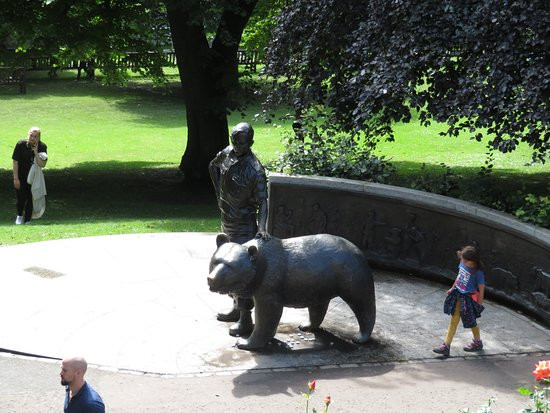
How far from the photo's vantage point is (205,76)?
21.4 meters

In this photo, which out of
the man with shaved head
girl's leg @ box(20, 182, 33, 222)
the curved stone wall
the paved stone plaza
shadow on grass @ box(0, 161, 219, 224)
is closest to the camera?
the man with shaved head

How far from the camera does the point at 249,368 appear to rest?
9055mm

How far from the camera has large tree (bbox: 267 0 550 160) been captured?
12.6 metres

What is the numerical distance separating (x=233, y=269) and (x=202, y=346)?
1.31 meters

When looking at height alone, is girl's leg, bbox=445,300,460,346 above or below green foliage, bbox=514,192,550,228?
below

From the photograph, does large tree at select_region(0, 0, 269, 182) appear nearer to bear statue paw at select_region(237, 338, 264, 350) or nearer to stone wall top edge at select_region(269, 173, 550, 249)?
stone wall top edge at select_region(269, 173, 550, 249)

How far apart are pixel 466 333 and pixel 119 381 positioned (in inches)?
171

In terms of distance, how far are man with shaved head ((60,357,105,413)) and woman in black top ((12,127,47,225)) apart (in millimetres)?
10911

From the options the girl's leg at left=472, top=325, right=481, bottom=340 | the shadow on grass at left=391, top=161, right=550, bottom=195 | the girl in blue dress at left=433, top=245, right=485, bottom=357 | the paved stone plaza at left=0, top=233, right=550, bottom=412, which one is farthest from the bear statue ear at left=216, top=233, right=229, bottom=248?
the shadow on grass at left=391, top=161, right=550, bottom=195

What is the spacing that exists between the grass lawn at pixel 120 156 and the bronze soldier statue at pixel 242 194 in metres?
5.91

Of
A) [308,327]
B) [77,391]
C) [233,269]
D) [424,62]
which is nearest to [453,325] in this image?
[308,327]

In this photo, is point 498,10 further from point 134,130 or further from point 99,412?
point 134,130

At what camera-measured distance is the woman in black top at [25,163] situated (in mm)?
16047

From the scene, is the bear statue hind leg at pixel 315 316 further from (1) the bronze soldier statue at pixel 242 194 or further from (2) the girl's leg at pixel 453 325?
(2) the girl's leg at pixel 453 325
